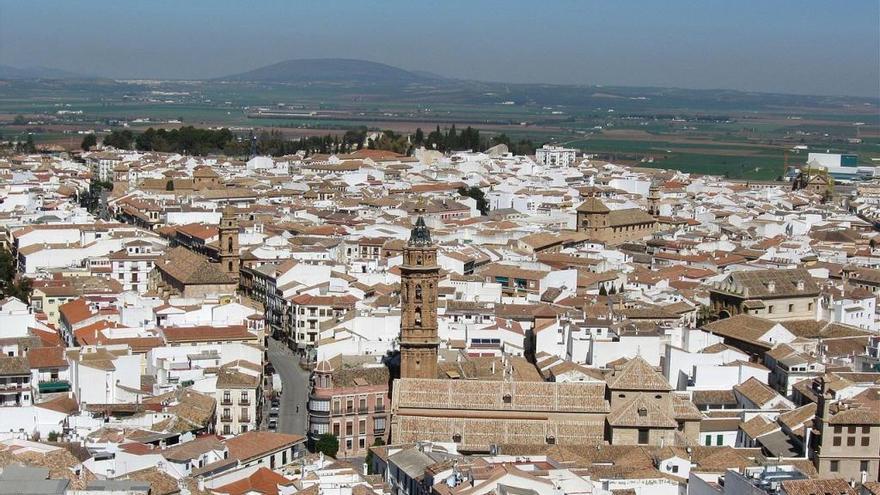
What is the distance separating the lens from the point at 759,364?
25.2m

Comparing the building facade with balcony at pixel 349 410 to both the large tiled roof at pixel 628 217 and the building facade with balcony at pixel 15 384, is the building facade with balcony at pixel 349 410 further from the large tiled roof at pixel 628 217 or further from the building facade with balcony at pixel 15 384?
the large tiled roof at pixel 628 217

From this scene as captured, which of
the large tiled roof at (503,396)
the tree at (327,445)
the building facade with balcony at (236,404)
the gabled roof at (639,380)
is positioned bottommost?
the tree at (327,445)

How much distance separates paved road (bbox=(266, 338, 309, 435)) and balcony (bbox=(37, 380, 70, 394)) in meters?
3.86

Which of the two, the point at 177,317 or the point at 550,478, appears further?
the point at 177,317

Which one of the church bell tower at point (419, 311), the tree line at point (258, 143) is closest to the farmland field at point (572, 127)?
the tree line at point (258, 143)

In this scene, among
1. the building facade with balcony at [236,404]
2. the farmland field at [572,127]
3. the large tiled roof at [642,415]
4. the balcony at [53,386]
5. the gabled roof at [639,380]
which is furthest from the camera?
the farmland field at [572,127]

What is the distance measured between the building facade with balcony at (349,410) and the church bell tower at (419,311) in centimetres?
69

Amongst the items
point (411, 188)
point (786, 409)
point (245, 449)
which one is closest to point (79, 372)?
point (245, 449)

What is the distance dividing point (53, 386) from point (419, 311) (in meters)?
6.47

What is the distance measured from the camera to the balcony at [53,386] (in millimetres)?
23484

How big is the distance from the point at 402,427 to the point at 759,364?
24.2ft

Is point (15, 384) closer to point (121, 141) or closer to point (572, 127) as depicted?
point (121, 141)

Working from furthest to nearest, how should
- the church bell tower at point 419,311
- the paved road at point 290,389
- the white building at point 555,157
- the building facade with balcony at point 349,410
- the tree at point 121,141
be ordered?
the tree at point 121,141 < the white building at point 555,157 < the paved road at point 290,389 < the church bell tower at point 419,311 < the building facade with balcony at point 349,410

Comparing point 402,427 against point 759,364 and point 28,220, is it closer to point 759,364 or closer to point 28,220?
point 759,364
